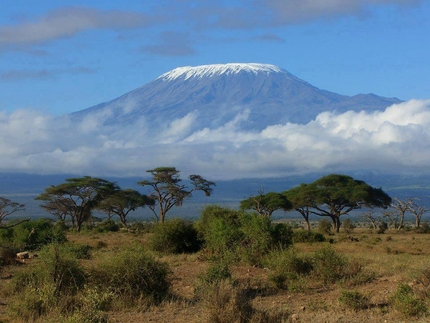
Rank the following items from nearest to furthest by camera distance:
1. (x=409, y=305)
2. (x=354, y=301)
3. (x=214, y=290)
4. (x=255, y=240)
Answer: (x=214, y=290)
(x=409, y=305)
(x=354, y=301)
(x=255, y=240)

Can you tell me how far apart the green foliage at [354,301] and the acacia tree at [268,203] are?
137ft

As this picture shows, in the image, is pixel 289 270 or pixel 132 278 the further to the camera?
pixel 289 270

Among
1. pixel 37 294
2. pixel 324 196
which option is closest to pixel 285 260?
pixel 37 294

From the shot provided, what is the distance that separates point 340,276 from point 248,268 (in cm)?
396

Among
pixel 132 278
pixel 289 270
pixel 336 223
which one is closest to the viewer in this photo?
pixel 132 278

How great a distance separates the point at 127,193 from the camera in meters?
62.8

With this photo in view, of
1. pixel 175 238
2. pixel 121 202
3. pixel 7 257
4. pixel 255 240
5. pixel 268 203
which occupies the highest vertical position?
pixel 255 240

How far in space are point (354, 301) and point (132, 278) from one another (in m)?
5.02

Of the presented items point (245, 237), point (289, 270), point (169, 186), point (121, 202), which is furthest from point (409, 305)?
point (121, 202)

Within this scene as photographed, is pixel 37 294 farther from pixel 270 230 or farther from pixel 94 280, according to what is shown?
pixel 270 230

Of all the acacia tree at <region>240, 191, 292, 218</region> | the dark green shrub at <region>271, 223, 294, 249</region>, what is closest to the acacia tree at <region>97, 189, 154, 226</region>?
the acacia tree at <region>240, 191, 292, 218</region>

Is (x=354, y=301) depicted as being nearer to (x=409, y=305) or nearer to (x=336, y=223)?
(x=409, y=305)

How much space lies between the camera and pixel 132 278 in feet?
45.1

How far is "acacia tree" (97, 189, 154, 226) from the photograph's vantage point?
60.5m
